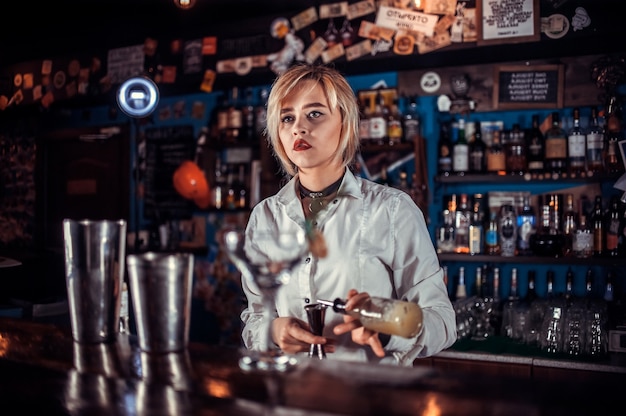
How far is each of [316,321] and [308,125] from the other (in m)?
0.67

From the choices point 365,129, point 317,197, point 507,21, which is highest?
point 507,21

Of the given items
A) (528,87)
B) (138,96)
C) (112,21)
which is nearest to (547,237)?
(528,87)

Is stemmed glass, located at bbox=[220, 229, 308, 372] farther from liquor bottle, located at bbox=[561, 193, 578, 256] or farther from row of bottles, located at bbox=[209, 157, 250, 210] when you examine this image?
row of bottles, located at bbox=[209, 157, 250, 210]

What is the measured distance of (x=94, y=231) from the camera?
3.78 feet

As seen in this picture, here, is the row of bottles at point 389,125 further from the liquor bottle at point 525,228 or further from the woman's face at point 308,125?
the woman's face at point 308,125

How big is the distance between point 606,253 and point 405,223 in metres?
2.26

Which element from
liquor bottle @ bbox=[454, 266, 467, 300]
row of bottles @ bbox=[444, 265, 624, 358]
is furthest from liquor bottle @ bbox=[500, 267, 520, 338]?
liquor bottle @ bbox=[454, 266, 467, 300]

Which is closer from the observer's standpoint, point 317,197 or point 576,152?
point 317,197

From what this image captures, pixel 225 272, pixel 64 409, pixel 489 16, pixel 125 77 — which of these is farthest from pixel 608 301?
pixel 125 77

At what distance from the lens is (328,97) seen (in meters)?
1.72

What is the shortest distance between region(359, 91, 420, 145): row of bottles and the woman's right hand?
9.01 ft

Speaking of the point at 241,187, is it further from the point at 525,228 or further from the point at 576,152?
the point at 576,152

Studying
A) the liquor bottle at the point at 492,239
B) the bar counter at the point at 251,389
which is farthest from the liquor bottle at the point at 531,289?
the bar counter at the point at 251,389

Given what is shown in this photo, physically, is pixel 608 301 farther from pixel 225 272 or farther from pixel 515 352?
pixel 225 272
